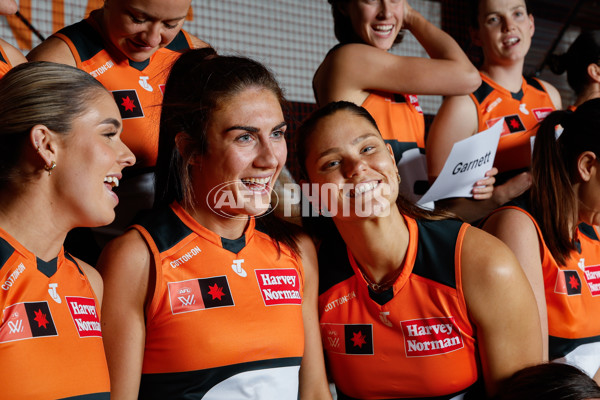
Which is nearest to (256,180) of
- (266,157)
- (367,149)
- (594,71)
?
(266,157)

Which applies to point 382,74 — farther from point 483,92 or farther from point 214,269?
point 214,269

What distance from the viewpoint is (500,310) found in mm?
1622

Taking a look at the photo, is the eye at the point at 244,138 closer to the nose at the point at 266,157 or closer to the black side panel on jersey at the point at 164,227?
the nose at the point at 266,157

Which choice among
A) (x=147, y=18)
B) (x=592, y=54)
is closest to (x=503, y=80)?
(x=592, y=54)

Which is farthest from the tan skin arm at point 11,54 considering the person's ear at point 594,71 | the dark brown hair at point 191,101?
the person's ear at point 594,71

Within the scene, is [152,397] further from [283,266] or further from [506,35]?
[506,35]

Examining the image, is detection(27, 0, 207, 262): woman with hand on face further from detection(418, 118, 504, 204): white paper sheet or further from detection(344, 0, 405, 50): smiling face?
detection(418, 118, 504, 204): white paper sheet

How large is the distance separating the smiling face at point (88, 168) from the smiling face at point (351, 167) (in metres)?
0.54

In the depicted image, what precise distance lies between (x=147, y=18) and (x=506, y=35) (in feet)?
4.55

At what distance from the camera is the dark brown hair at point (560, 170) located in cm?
196

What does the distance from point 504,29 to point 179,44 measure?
4.02 feet

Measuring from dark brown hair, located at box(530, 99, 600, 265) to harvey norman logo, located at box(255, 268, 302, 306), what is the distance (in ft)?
2.54

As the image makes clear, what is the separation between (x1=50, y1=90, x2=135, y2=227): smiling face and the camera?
137 cm

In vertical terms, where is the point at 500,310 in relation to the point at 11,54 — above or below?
below
